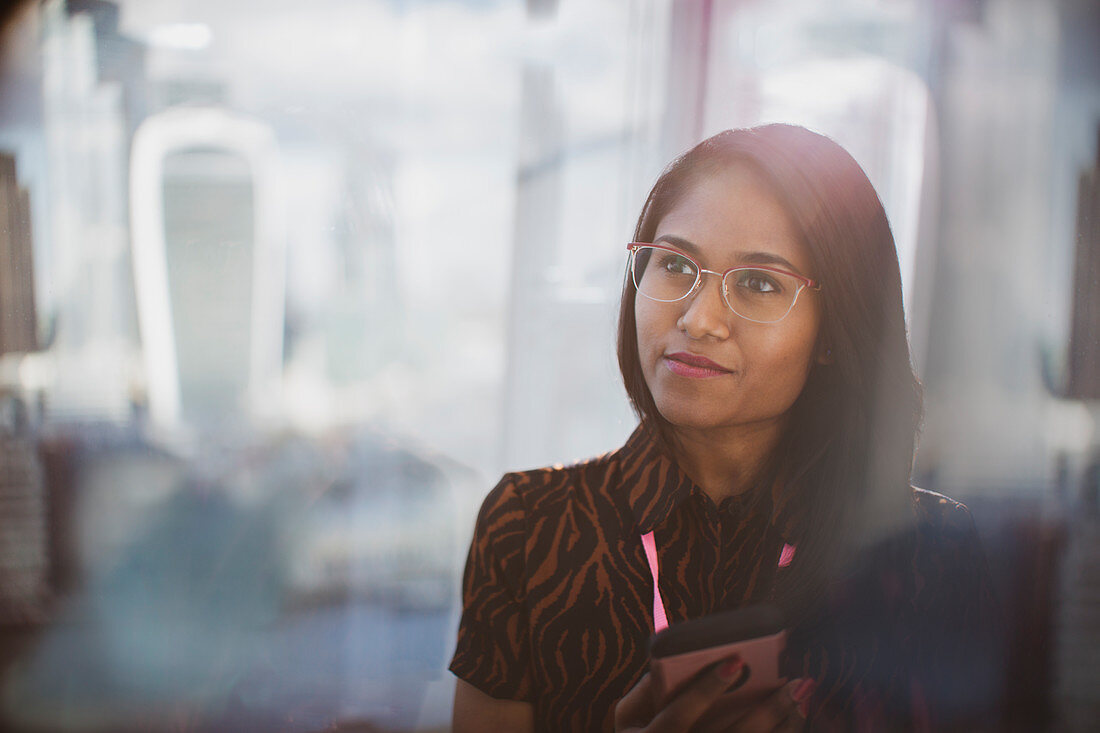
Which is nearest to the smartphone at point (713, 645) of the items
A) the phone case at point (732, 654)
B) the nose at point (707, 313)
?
the phone case at point (732, 654)

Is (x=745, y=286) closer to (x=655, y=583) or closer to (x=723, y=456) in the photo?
(x=723, y=456)

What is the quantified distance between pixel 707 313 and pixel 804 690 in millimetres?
398

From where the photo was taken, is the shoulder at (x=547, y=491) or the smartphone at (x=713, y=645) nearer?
the smartphone at (x=713, y=645)

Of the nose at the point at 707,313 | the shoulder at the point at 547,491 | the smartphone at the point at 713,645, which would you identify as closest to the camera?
the smartphone at the point at 713,645

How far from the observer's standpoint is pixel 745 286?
0.67 metres

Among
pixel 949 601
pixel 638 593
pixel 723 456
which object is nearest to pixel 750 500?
pixel 723 456

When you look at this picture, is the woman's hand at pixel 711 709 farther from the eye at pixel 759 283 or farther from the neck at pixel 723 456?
the eye at pixel 759 283

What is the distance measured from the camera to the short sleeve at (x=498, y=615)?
2.42 feet

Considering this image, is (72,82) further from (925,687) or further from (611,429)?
(925,687)

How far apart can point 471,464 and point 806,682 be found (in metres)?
0.84

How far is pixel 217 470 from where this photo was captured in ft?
4.25

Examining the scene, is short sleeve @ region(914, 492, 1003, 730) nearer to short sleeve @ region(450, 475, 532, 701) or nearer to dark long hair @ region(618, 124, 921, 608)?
dark long hair @ region(618, 124, 921, 608)

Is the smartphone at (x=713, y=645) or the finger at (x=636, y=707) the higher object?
the smartphone at (x=713, y=645)

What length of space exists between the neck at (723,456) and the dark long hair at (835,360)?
25 mm
